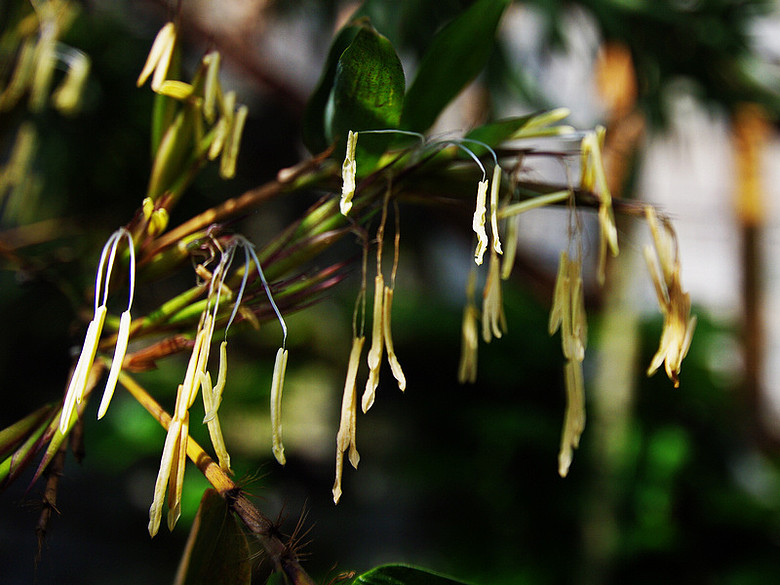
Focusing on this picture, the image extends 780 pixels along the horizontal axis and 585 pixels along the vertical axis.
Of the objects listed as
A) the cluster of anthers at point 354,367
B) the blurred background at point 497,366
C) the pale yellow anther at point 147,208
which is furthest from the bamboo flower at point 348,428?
the blurred background at point 497,366

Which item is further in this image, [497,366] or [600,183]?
[497,366]

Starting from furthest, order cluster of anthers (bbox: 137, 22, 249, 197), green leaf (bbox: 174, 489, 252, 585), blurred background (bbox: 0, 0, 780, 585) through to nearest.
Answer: blurred background (bbox: 0, 0, 780, 585)
cluster of anthers (bbox: 137, 22, 249, 197)
green leaf (bbox: 174, 489, 252, 585)

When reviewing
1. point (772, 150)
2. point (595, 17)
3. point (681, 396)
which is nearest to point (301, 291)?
point (595, 17)

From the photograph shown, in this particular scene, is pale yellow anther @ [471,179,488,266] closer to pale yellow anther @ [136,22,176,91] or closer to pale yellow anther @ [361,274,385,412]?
pale yellow anther @ [361,274,385,412]

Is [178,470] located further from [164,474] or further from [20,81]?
[20,81]

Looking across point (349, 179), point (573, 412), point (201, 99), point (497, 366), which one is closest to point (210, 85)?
point (201, 99)

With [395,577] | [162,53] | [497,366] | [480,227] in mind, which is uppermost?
[162,53]

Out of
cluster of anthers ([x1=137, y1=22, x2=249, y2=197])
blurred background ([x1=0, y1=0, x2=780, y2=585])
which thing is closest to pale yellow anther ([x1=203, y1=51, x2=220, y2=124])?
cluster of anthers ([x1=137, y1=22, x2=249, y2=197])
